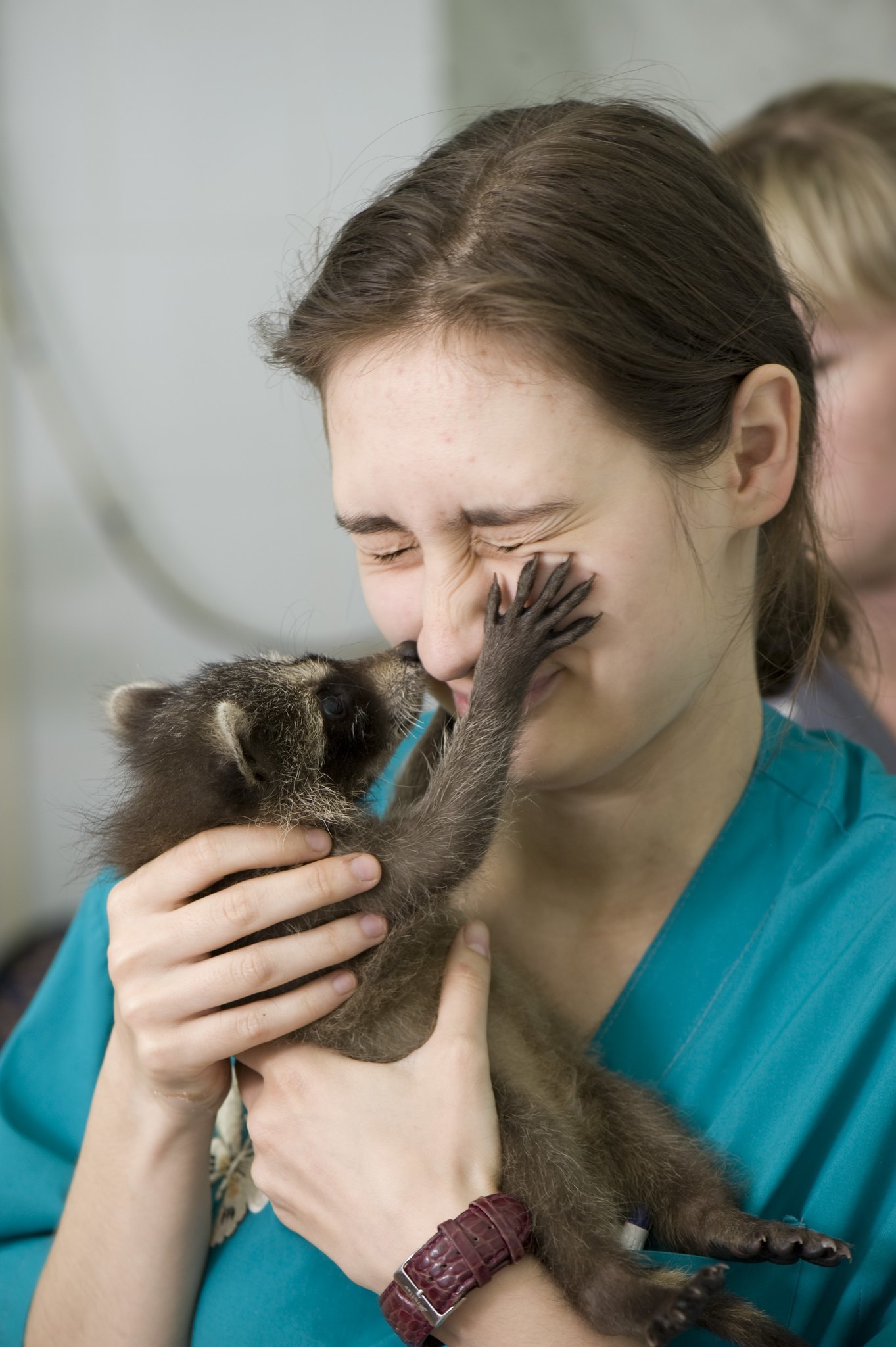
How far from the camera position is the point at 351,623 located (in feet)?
14.0

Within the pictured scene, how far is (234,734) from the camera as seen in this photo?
1400 millimetres

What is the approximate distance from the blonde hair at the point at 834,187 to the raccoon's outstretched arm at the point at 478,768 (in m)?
1.24

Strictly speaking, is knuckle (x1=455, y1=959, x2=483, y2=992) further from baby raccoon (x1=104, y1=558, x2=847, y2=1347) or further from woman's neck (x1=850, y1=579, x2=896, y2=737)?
woman's neck (x1=850, y1=579, x2=896, y2=737)

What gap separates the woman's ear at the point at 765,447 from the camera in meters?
1.34

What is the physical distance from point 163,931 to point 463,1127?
397 mm

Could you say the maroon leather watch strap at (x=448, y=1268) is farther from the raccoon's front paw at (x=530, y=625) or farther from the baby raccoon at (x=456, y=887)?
the raccoon's front paw at (x=530, y=625)

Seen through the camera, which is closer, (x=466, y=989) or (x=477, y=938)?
(x=466, y=989)

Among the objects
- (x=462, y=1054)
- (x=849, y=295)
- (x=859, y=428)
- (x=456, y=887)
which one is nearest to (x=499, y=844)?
(x=456, y=887)

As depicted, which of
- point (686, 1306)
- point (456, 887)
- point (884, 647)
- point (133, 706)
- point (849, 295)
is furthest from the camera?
point (884, 647)

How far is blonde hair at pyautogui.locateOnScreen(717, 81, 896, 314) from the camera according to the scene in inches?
87.0

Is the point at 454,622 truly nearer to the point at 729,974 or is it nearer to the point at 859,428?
the point at 729,974

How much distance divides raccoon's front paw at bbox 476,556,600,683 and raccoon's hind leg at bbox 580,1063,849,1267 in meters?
0.56

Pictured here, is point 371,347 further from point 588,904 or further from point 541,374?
point 588,904

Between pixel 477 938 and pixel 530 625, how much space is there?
0.43m
